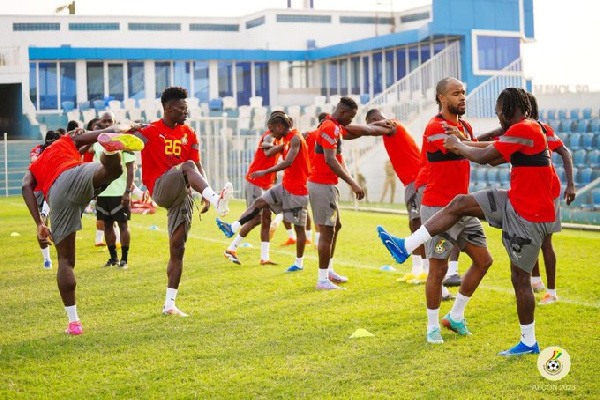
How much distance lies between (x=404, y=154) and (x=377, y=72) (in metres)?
32.8

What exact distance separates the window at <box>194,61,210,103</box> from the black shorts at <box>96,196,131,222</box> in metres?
35.6

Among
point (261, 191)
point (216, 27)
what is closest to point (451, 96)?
point (261, 191)

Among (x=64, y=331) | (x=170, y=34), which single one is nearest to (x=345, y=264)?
(x=64, y=331)

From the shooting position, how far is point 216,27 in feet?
176

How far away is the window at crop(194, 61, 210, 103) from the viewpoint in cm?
4871

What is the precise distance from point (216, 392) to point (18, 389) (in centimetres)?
146

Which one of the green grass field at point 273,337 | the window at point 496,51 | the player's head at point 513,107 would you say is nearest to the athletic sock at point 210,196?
the green grass field at point 273,337

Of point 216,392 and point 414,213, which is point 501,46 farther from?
point 216,392

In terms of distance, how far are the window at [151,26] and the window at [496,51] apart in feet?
75.0

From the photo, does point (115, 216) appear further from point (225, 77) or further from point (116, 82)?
point (225, 77)

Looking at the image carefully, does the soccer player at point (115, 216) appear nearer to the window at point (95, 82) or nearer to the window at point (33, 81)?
the window at point (95, 82)

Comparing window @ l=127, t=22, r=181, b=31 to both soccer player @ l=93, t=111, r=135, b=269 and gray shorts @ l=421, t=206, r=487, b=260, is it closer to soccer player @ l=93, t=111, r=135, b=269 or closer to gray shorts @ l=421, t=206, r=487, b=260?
soccer player @ l=93, t=111, r=135, b=269

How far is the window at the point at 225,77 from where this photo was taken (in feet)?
161

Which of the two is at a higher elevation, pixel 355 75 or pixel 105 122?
pixel 355 75
